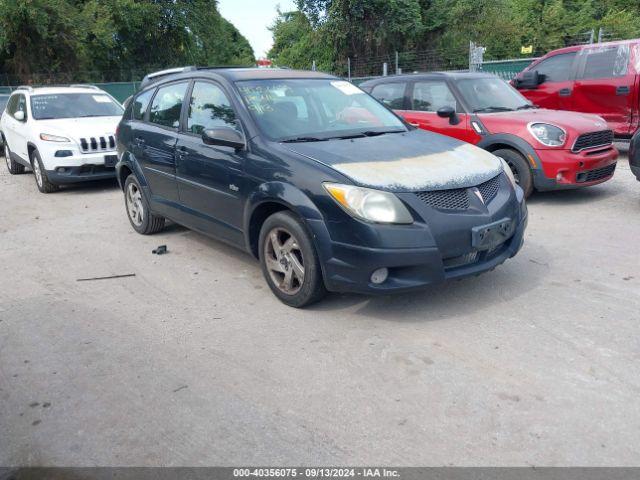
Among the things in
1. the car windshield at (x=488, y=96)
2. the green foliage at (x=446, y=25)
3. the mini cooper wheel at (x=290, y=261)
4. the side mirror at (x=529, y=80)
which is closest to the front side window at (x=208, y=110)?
the mini cooper wheel at (x=290, y=261)

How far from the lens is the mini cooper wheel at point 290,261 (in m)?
4.14

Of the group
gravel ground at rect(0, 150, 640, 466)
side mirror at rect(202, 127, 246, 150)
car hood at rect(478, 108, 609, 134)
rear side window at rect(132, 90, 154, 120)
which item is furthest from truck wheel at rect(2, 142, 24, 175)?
car hood at rect(478, 108, 609, 134)

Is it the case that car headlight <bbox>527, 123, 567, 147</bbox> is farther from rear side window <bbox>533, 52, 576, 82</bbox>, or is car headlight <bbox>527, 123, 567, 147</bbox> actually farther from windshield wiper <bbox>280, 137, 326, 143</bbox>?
rear side window <bbox>533, 52, 576, 82</bbox>

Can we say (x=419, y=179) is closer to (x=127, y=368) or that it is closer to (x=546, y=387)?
(x=546, y=387)

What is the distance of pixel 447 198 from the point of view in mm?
4016

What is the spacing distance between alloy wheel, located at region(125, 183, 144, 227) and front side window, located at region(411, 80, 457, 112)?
4.06 metres

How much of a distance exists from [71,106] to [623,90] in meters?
9.50

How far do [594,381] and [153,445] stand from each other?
2404mm

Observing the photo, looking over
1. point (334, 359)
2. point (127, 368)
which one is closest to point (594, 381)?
point (334, 359)

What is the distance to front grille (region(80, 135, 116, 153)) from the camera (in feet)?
30.3

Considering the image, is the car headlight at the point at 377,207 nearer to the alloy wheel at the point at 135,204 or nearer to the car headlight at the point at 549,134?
the alloy wheel at the point at 135,204

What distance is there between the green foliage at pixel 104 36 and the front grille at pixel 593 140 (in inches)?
924

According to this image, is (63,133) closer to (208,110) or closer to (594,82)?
(208,110)

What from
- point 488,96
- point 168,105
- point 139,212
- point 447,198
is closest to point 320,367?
point 447,198
